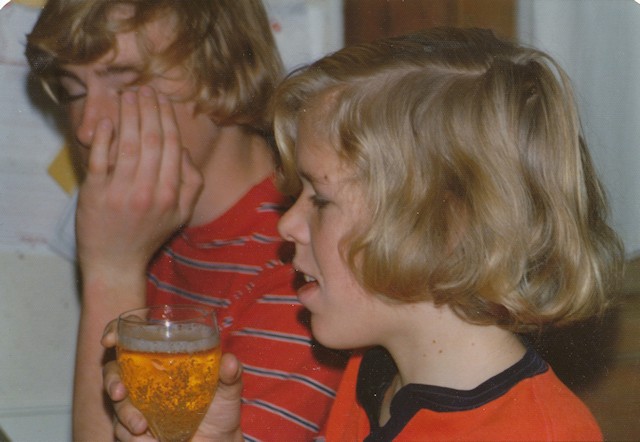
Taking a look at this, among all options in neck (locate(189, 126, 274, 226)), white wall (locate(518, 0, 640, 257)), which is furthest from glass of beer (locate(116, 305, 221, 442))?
white wall (locate(518, 0, 640, 257))

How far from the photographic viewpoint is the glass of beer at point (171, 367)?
938 mm

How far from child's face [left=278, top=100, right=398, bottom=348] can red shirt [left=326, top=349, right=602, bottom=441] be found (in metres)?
0.11

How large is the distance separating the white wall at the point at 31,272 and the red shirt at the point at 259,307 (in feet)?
1.60

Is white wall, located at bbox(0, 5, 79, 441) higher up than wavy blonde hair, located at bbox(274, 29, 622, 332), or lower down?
lower down

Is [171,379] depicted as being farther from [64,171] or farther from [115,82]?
[64,171]

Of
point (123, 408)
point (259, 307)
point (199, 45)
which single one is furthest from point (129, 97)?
point (123, 408)

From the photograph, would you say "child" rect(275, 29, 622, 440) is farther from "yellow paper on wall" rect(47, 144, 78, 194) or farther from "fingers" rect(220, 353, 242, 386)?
"yellow paper on wall" rect(47, 144, 78, 194)

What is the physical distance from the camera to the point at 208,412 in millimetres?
1149

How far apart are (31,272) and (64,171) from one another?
0.23m

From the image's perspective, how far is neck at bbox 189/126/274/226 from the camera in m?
1.42

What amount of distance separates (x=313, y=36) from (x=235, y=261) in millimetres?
583

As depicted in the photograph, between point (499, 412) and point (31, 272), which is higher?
point (499, 412)

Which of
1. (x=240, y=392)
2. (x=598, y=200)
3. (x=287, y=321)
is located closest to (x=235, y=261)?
(x=287, y=321)

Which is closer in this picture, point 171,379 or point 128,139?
point 171,379
